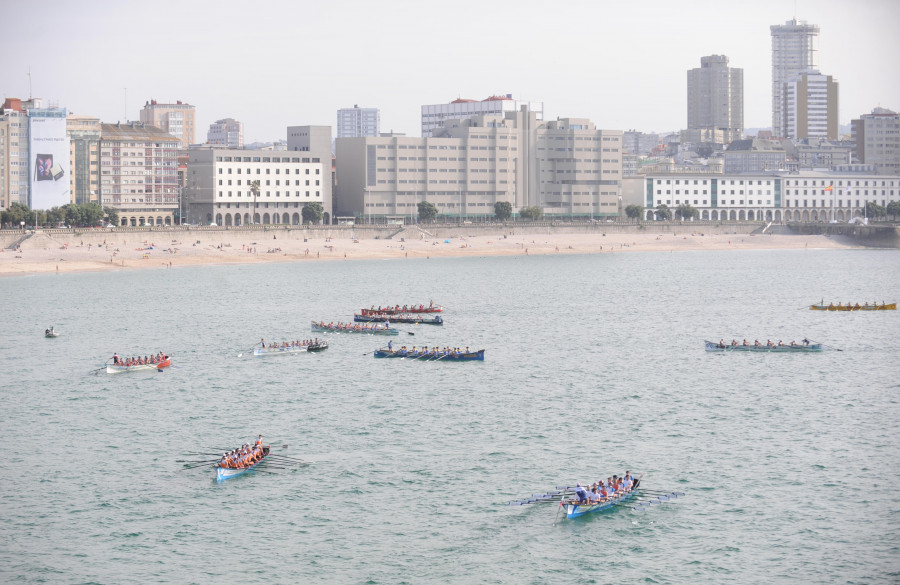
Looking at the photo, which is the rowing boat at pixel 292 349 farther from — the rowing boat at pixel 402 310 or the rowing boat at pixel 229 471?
the rowing boat at pixel 229 471

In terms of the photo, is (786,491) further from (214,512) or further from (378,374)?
(378,374)

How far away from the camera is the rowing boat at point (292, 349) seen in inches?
3637

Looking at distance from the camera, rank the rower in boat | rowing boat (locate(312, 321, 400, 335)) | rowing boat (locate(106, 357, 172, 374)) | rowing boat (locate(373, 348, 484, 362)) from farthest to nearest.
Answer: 1. rowing boat (locate(312, 321, 400, 335))
2. rowing boat (locate(373, 348, 484, 362))
3. rowing boat (locate(106, 357, 172, 374))
4. the rower in boat

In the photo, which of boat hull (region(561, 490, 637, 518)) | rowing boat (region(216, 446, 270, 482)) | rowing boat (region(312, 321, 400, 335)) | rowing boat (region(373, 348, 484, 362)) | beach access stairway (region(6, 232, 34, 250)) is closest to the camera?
boat hull (region(561, 490, 637, 518))

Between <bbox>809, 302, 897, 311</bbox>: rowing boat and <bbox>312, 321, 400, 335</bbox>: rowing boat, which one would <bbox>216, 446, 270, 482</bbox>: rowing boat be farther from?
<bbox>809, 302, 897, 311</bbox>: rowing boat

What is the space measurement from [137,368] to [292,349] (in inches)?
535

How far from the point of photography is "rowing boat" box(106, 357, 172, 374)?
8338 centimetres

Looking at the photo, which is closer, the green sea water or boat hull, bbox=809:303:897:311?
the green sea water

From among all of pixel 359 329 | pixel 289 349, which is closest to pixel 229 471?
pixel 289 349

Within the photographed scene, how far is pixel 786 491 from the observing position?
177 feet

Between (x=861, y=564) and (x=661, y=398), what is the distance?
96.7 ft

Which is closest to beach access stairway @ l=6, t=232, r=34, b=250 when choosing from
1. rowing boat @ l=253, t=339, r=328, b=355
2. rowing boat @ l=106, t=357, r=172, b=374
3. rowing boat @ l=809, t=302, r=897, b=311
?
rowing boat @ l=253, t=339, r=328, b=355

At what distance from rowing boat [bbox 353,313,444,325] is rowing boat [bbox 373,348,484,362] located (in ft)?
59.5

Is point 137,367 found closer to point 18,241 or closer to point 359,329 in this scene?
point 359,329
